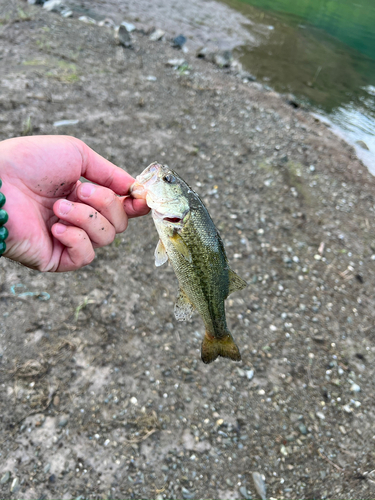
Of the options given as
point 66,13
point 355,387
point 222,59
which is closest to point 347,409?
point 355,387

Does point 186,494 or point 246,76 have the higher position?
point 246,76

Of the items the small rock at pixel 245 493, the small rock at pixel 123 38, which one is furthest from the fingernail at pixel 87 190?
the small rock at pixel 123 38

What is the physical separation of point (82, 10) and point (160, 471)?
15595 millimetres

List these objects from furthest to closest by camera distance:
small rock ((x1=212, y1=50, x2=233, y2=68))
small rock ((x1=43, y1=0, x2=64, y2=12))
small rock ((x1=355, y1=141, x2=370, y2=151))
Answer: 1. small rock ((x1=212, y1=50, x2=233, y2=68))
2. small rock ((x1=43, y1=0, x2=64, y2=12))
3. small rock ((x1=355, y1=141, x2=370, y2=151))

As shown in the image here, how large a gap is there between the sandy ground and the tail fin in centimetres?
126

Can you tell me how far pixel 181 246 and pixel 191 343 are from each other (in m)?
2.15

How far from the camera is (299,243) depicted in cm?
575

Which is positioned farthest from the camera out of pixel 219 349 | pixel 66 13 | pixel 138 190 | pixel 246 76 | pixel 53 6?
pixel 246 76

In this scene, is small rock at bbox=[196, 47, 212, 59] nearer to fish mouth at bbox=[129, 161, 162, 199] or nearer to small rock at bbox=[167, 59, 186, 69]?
small rock at bbox=[167, 59, 186, 69]

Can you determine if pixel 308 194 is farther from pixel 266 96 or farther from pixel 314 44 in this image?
pixel 314 44

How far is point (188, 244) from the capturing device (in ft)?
7.76

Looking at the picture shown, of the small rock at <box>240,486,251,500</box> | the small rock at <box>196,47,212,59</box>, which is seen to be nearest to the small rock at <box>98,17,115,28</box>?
the small rock at <box>196,47,212,59</box>

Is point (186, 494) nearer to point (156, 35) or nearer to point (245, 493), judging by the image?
point (245, 493)

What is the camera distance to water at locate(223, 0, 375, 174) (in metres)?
11.7
